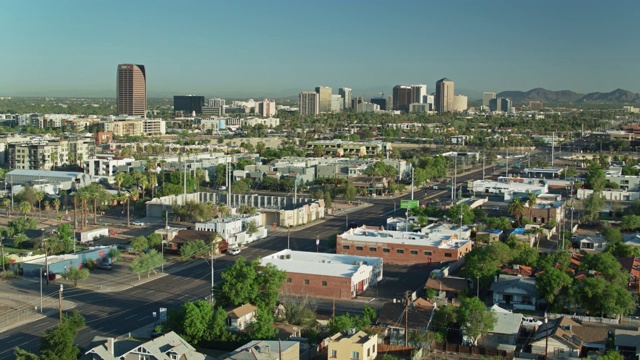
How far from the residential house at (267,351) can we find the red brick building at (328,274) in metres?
6.44

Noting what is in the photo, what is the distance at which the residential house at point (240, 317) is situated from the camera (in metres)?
19.6

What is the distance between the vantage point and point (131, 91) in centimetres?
13462

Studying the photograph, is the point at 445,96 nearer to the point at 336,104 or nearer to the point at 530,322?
the point at 336,104

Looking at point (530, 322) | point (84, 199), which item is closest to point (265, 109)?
point (84, 199)

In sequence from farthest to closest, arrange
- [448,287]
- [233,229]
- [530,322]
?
1. [233,229]
2. [448,287]
3. [530,322]

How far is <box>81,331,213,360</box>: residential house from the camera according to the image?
53.6 ft

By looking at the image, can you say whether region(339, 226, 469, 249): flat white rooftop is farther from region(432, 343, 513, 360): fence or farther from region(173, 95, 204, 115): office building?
region(173, 95, 204, 115): office building

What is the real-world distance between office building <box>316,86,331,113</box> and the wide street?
453 feet

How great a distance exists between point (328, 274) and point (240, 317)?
5327 millimetres

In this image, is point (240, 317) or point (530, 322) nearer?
point (240, 317)

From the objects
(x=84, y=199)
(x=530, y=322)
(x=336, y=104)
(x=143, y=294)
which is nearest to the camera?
(x=530, y=322)

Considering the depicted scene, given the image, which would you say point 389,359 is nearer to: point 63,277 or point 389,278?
point 389,278

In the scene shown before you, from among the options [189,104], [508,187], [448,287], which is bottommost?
[448,287]

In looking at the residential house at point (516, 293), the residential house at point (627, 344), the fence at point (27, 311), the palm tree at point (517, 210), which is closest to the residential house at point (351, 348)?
the residential house at point (627, 344)
